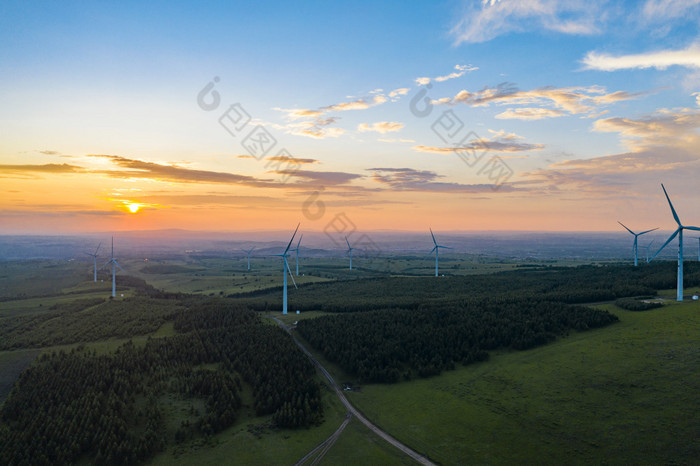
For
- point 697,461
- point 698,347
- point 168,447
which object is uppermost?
point 698,347

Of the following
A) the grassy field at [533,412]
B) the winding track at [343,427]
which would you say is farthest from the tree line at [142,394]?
the winding track at [343,427]

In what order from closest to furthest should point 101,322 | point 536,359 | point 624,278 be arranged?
point 536,359
point 101,322
point 624,278

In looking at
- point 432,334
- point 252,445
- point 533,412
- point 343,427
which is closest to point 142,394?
point 252,445

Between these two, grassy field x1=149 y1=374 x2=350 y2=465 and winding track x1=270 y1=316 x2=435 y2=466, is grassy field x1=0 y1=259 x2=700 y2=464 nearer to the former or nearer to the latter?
grassy field x1=149 y1=374 x2=350 y2=465

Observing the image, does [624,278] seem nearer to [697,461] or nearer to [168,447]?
[697,461]

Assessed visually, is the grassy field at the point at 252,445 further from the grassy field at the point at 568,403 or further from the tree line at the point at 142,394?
the grassy field at the point at 568,403

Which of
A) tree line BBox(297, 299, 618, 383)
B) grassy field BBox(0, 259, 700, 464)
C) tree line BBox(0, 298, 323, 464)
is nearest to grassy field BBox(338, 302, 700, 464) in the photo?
grassy field BBox(0, 259, 700, 464)

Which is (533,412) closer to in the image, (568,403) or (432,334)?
(568,403)

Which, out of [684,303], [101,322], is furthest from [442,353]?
[101,322]
